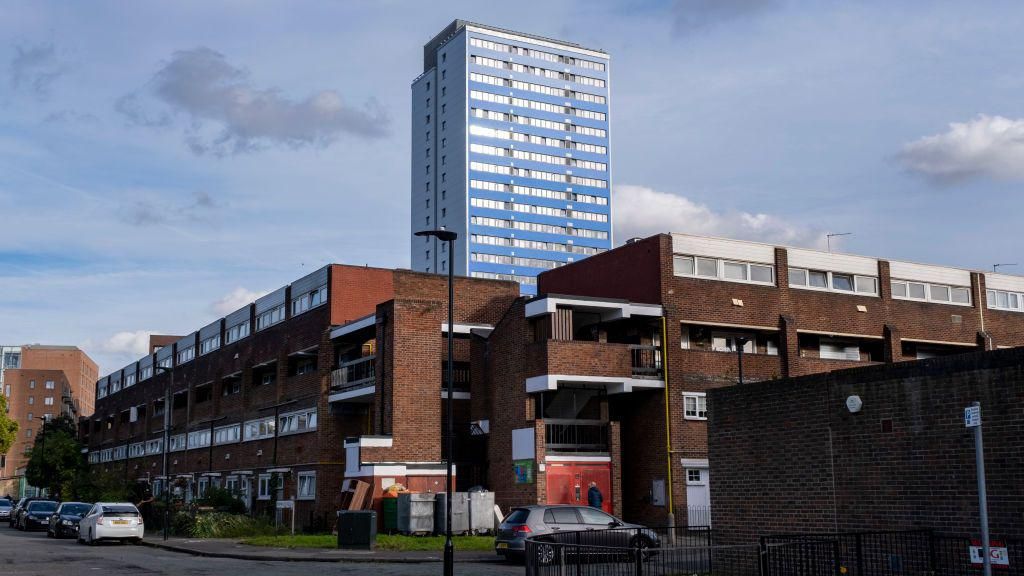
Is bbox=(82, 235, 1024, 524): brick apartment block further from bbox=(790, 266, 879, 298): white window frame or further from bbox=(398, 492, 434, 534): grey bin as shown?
bbox=(398, 492, 434, 534): grey bin

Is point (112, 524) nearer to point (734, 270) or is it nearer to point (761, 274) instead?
point (734, 270)

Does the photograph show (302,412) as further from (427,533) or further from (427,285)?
(427,533)

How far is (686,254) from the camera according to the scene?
129 ft

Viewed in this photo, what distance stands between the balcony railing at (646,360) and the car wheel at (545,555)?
71.2 ft

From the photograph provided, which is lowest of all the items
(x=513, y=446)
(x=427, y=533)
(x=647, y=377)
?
(x=427, y=533)

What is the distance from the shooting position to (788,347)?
132 ft

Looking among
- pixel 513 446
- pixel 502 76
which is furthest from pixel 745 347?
pixel 502 76

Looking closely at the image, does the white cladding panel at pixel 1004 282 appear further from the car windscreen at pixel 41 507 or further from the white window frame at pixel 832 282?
the car windscreen at pixel 41 507

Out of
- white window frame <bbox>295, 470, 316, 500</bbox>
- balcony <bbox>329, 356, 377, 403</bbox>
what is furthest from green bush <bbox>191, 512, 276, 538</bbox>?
balcony <bbox>329, 356, 377, 403</bbox>

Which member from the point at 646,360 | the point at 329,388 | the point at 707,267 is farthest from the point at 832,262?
the point at 329,388

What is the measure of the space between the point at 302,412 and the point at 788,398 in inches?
1201

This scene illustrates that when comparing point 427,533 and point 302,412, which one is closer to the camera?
point 427,533

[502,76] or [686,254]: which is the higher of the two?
[502,76]

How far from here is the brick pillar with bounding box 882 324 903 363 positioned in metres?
42.7
